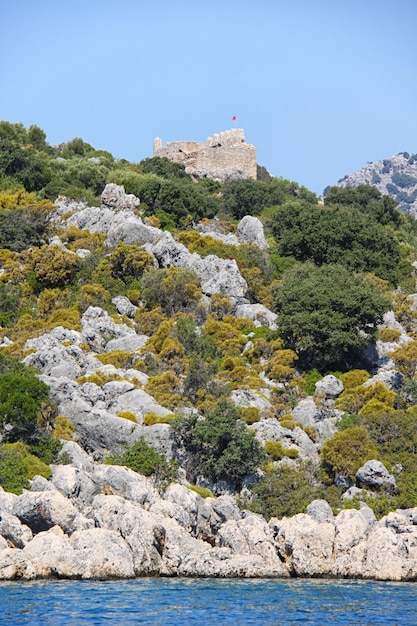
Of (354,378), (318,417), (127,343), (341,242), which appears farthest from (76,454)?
(341,242)

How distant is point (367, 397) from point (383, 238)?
20169mm

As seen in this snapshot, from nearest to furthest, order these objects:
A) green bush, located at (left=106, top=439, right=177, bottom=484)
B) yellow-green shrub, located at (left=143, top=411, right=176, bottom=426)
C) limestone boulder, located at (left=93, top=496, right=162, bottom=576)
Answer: limestone boulder, located at (left=93, top=496, right=162, bottom=576) < green bush, located at (left=106, top=439, right=177, bottom=484) < yellow-green shrub, located at (left=143, top=411, right=176, bottom=426)

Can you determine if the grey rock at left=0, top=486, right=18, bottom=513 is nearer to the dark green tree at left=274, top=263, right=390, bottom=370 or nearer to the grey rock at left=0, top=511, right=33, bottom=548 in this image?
the grey rock at left=0, top=511, right=33, bottom=548

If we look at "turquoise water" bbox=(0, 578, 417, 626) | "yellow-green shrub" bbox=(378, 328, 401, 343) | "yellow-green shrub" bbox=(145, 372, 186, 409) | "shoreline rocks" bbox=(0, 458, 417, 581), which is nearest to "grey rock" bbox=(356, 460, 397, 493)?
"shoreline rocks" bbox=(0, 458, 417, 581)

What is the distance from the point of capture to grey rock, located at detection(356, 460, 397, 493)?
38594 millimetres

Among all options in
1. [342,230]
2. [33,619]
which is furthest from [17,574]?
[342,230]

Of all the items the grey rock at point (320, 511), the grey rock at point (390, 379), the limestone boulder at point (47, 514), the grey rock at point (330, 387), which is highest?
the grey rock at point (390, 379)

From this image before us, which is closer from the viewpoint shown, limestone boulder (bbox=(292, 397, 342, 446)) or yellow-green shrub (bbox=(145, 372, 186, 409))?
limestone boulder (bbox=(292, 397, 342, 446))

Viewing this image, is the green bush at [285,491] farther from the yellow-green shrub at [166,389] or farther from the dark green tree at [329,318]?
the dark green tree at [329,318]

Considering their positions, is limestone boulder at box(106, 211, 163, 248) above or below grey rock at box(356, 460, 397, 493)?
above

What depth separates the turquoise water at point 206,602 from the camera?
2339cm

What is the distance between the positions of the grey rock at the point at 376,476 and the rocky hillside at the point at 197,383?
0.08 m

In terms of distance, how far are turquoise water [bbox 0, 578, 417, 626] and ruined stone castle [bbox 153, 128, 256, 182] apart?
5946cm

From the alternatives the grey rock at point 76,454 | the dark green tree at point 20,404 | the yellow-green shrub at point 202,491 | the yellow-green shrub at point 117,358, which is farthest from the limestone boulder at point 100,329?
the yellow-green shrub at point 202,491
